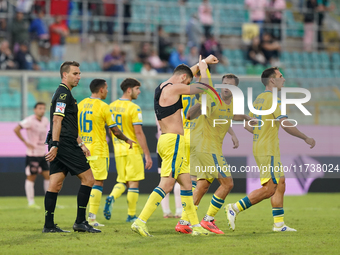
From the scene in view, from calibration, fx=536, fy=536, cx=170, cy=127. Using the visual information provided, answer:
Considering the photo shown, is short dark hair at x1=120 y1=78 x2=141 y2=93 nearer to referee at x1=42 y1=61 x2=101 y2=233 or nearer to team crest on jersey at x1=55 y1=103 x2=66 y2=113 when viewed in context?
referee at x1=42 y1=61 x2=101 y2=233

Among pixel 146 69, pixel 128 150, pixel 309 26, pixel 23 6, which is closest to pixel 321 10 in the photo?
pixel 309 26

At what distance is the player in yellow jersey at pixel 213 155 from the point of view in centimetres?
748

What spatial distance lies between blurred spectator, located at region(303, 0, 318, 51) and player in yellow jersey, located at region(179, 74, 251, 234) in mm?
14511

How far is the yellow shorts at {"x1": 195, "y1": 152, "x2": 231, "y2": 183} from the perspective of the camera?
7477 mm

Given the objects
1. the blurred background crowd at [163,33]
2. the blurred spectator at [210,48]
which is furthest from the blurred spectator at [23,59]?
the blurred spectator at [210,48]

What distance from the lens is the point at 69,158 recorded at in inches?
278

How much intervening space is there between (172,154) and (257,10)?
14.9 m

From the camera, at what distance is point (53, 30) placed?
17.0m

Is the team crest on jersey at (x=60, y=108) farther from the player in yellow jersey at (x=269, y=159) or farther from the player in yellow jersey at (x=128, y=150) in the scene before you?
the player in yellow jersey at (x=269, y=159)

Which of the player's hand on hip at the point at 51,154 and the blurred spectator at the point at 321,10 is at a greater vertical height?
the blurred spectator at the point at 321,10

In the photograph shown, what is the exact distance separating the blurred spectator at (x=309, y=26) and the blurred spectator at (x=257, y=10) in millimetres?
1821

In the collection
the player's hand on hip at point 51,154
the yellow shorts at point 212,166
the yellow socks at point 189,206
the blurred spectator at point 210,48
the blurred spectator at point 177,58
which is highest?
the blurred spectator at point 210,48

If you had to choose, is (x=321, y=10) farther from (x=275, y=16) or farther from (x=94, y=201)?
(x=94, y=201)

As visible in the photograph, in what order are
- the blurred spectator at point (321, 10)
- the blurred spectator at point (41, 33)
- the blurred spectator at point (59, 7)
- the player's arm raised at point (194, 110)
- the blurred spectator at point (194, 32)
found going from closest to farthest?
the player's arm raised at point (194, 110) → the blurred spectator at point (41, 33) → the blurred spectator at point (59, 7) → the blurred spectator at point (194, 32) → the blurred spectator at point (321, 10)
